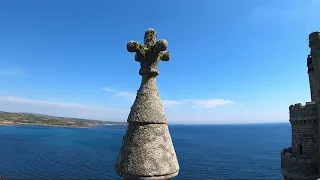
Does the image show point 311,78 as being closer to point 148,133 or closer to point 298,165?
point 298,165

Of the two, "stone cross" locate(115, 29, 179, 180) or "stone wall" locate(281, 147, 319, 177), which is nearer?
→ "stone cross" locate(115, 29, 179, 180)

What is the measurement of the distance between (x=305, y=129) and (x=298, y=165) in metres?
2.43

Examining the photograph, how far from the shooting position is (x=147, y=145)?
449cm

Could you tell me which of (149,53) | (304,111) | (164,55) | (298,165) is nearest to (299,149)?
(298,165)

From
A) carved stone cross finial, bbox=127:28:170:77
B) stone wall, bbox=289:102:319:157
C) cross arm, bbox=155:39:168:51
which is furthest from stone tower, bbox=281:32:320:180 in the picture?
cross arm, bbox=155:39:168:51

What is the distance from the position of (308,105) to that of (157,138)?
17534mm

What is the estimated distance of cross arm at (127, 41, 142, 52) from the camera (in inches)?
189

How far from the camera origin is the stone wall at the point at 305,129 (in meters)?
18.4

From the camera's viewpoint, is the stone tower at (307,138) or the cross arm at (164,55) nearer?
the cross arm at (164,55)

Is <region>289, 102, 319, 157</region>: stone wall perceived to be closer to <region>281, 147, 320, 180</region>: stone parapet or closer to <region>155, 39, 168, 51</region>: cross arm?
<region>281, 147, 320, 180</region>: stone parapet

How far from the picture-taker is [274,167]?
71562mm

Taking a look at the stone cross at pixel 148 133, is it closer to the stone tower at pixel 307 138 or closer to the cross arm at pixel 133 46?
the cross arm at pixel 133 46

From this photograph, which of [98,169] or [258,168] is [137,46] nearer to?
[98,169]

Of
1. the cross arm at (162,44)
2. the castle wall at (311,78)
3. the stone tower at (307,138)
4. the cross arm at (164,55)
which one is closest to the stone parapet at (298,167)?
the stone tower at (307,138)
